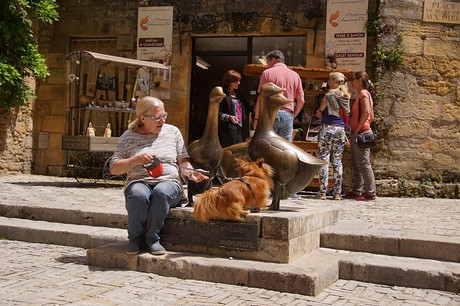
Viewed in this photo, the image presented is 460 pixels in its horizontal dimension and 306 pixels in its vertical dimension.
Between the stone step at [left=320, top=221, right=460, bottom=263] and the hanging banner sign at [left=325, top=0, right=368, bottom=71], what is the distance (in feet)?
17.5

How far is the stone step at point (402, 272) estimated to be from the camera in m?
4.15

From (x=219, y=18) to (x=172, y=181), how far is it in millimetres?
6806

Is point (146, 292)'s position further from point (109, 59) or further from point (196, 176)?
point (109, 59)

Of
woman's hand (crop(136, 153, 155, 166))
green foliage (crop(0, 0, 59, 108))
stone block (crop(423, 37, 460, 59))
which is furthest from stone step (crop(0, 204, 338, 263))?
green foliage (crop(0, 0, 59, 108))

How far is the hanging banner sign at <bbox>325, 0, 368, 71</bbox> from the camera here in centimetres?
988

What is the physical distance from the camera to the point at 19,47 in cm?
1055

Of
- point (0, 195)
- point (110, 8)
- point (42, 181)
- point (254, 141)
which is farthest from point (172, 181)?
point (110, 8)

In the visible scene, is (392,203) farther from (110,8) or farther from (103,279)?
(110,8)

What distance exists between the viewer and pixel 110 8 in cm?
1148

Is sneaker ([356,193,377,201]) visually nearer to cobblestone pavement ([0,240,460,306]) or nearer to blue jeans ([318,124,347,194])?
blue jeans ([318,124,347,194])

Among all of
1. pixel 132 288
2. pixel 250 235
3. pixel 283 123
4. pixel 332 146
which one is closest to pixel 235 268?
pixel 250 235

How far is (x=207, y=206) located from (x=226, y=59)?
7.43 m

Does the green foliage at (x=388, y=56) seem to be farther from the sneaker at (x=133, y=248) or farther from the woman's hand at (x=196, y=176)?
the sneaker at (x=133, y=248)

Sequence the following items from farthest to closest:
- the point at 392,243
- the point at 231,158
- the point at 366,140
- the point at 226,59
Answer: the point at 226,59 → the point at 366,140 → the point at 231,158 → the point at 392,243
